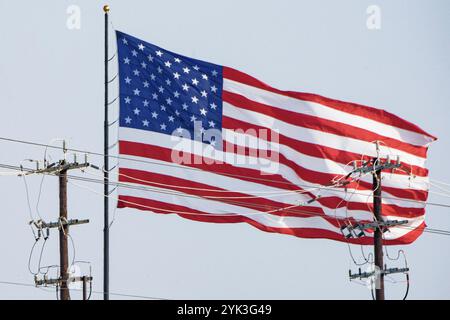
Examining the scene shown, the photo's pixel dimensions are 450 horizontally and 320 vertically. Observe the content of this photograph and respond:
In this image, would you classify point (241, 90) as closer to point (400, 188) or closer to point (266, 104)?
point (266, 104)

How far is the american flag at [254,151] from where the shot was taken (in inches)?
2036

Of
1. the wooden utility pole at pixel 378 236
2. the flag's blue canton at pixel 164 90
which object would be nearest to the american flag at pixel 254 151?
the flag's blue canton at pixel 164 90

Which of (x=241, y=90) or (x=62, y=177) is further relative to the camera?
(x=241, y=90)

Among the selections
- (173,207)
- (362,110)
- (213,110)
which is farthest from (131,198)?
(362,110)

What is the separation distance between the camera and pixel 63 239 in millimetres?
50844

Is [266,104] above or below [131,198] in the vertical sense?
above

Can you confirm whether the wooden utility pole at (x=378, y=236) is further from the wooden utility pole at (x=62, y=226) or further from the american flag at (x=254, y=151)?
the wooden utility pole at (x=62, y=226)

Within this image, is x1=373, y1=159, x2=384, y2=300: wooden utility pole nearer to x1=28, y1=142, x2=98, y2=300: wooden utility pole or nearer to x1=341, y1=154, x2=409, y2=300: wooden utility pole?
x1=341, y1=154, x2=409, y2=300: wooden utility pole

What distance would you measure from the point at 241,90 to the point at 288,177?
3.16 meters

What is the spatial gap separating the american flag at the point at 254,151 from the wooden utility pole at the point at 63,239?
1711 millimetres

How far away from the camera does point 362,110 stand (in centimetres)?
5522

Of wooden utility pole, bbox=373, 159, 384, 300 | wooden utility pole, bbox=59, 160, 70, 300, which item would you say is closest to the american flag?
wooden utility pole, bbox=373, 159, 384, 300

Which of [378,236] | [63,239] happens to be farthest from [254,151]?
[63,239]

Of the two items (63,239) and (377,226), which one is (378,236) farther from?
(63,239)
